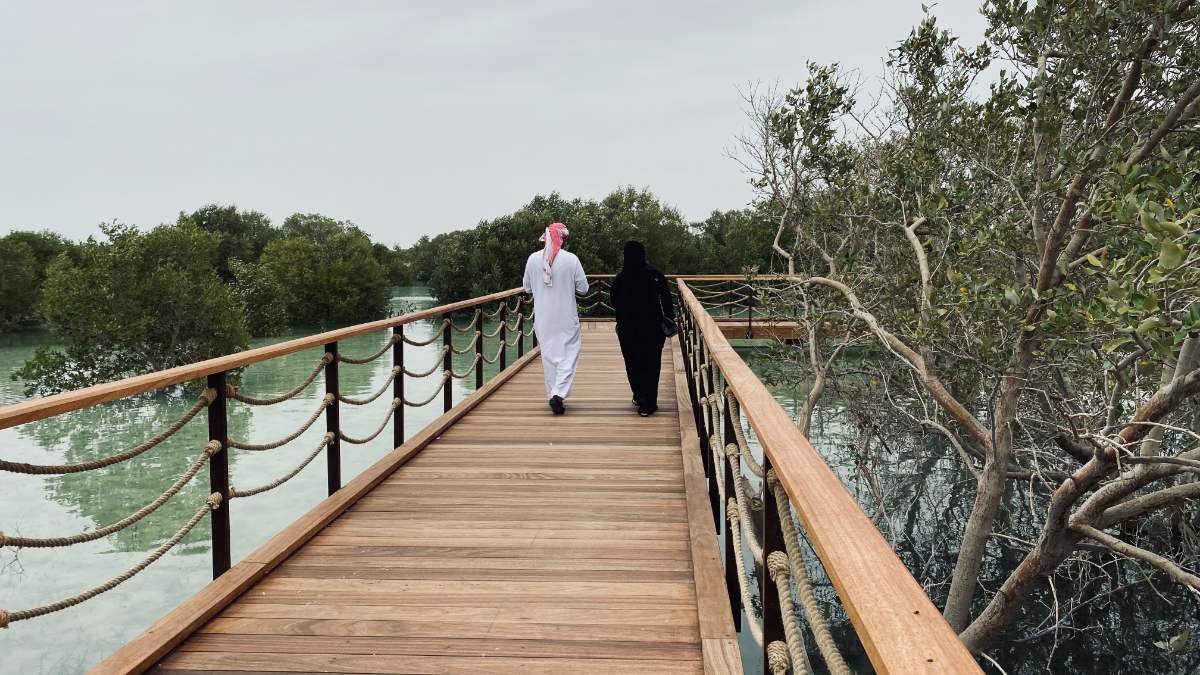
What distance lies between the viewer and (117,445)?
→ 16.8 metres

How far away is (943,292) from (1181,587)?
6177mm

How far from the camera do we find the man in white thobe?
6.72 m

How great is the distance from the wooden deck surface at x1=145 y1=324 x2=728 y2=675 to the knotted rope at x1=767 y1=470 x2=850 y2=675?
103cm

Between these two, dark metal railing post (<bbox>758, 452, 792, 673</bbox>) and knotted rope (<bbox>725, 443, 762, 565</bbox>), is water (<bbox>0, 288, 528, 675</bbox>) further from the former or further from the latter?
dark metal railing post (<bbox>758, 452, 792, 673</bbox>)

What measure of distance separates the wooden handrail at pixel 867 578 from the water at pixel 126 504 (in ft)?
29.7

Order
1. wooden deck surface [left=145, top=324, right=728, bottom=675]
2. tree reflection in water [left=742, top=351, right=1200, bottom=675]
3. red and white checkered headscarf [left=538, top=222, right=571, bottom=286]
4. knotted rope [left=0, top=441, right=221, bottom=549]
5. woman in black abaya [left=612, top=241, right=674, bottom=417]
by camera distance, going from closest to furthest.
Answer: knotted rope [left=0, top=441, right=221, bottom=549], wooden deck surface [left=145, top=324, right=728, bottom=675], woman in black abaya [left=612, top=241, right=674, bottom=417], red and white checkered headscarf [left=538, top=222, right=571, bottom=286], tree reflection in water [left=742, top=351, right=1200, bottom=675]

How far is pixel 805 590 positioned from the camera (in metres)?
1.31

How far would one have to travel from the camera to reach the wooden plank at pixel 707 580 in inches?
96.9

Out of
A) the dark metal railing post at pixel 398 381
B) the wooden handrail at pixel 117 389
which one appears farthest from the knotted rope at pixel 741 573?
the dark metal railing post at pixel 398 381

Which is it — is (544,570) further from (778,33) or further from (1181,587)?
(778,33)

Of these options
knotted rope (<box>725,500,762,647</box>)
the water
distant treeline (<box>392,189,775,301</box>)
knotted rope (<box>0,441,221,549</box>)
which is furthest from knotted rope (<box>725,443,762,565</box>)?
distant treeline (<box>392,189,775,301</box>)

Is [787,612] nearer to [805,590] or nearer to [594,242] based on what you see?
[805,590]

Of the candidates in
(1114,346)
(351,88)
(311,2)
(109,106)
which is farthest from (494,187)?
(1114,346)

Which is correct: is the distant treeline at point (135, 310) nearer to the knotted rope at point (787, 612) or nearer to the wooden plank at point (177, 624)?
the wooden plank at point (177, 624)
